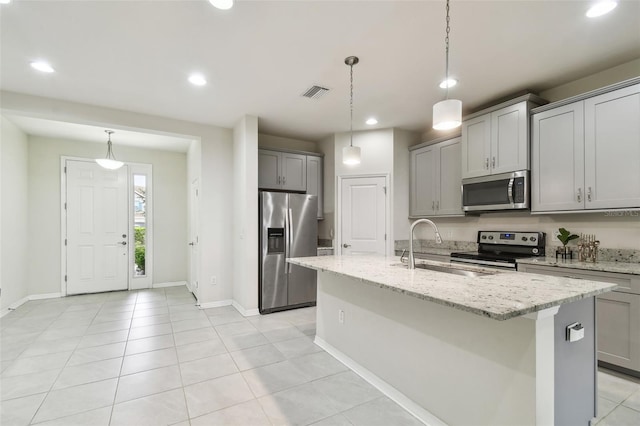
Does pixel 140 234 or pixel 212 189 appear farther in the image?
pixel 140 234

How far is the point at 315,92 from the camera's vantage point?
3.40 metres

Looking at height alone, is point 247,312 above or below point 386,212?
below

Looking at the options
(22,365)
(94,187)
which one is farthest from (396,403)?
(94,187)

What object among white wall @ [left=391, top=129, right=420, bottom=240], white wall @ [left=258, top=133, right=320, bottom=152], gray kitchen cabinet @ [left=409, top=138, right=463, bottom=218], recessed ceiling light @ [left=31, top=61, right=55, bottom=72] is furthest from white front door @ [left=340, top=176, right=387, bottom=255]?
recessed ceiling light @ [left=31, top=61, right=55, bottom=72]

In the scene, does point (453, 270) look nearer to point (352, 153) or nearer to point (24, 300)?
point (352, 153)

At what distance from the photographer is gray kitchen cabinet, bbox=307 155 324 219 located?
16.9 ft

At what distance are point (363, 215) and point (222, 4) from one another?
338cm

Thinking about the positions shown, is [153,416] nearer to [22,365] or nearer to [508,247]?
[22,365]

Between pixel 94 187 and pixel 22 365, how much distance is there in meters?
3.60

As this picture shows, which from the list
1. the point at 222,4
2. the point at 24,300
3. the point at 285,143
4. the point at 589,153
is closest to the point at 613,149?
the point at 589,153

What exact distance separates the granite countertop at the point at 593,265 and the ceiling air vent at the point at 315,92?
2.72 m

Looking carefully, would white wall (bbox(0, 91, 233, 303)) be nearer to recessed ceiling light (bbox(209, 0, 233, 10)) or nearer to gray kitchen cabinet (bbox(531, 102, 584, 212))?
recessed ceiling light (bbox(209, 0, 233, 10))

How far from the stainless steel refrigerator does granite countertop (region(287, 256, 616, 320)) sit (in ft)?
7.37

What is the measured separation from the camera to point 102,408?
2055mm
